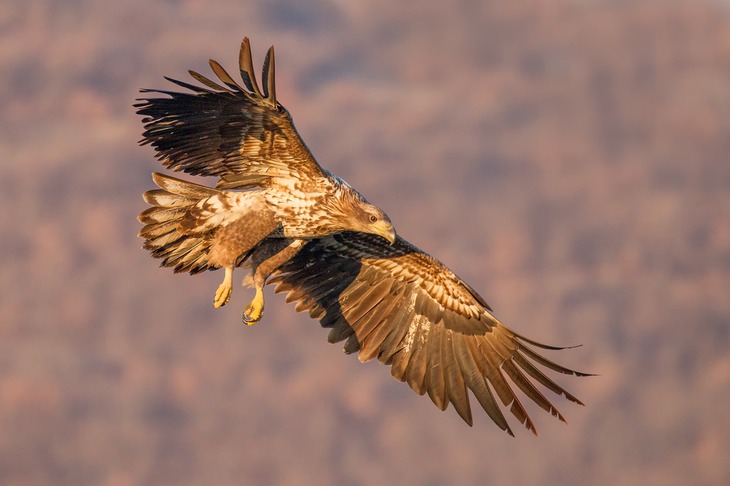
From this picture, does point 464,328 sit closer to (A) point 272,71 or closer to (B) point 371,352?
(B) point 371,352

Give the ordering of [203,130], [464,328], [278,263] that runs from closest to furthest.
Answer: [203,130], [278,263], [464,328]

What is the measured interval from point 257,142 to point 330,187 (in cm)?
101

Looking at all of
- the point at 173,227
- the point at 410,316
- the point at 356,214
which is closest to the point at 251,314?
the point at 173,227

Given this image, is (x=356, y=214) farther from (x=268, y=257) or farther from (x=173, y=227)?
(x=173, y=227)

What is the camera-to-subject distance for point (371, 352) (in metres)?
13.0

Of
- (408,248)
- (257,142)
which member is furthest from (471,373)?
(257,142)

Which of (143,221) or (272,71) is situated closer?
(272,71)

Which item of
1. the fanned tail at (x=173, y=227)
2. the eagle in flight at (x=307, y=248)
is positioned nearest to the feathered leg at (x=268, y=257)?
the eagle in flight at (x=307, y=248)

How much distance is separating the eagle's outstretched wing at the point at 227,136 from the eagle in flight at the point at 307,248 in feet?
0.04

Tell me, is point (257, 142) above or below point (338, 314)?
above

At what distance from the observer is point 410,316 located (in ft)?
43.3

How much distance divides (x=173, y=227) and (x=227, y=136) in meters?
1.32

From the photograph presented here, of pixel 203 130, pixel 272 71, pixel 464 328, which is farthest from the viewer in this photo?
pixel 464 328

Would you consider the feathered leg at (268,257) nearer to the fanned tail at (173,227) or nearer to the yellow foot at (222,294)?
the yellow foot at (222,294)
